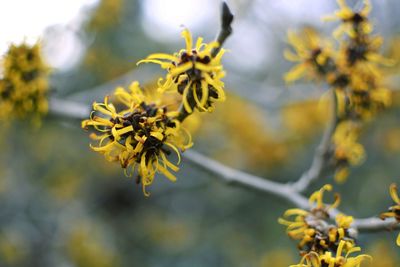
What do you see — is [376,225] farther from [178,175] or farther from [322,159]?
[178,175]

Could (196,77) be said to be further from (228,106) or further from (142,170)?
(228,106)

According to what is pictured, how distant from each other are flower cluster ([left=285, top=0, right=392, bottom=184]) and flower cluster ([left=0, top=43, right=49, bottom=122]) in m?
1.36

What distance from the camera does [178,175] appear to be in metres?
5.44

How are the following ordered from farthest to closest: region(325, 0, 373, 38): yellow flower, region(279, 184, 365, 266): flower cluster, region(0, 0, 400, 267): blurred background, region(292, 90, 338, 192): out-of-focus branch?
region(0, 0, 400, 267): blurred background → region(292, 90, 338, 192): out-of-focus branch → region(325, 0, 373, 38): yellow flower → region(279, 184, 365, 266): flower cluster

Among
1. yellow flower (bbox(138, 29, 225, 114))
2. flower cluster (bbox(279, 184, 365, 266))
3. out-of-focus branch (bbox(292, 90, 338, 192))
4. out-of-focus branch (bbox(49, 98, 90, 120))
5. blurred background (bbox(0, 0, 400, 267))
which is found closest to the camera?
yellow flower (bbox(138, 29, 225, 114))

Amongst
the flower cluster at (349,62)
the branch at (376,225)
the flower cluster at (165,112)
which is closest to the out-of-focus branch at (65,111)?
the flower cluster at (165,112)

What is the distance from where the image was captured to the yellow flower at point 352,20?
209 cm

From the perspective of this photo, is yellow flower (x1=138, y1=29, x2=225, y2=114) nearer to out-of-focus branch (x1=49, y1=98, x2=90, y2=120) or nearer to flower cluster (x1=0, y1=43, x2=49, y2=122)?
out-of-focus branch (x1=49, y1=98, x2=90, y2=120)

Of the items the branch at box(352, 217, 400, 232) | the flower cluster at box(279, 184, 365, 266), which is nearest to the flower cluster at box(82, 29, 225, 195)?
the flower cluster at box(279, 184, 365, 266)

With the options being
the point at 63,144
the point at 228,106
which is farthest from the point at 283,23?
the point at 63,144

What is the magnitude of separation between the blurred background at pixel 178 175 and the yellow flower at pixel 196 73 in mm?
2528

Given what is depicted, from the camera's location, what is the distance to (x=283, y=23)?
449 centimetres

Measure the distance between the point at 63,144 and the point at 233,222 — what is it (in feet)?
8.12

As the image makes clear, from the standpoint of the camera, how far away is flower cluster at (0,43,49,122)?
2334 millimetres
